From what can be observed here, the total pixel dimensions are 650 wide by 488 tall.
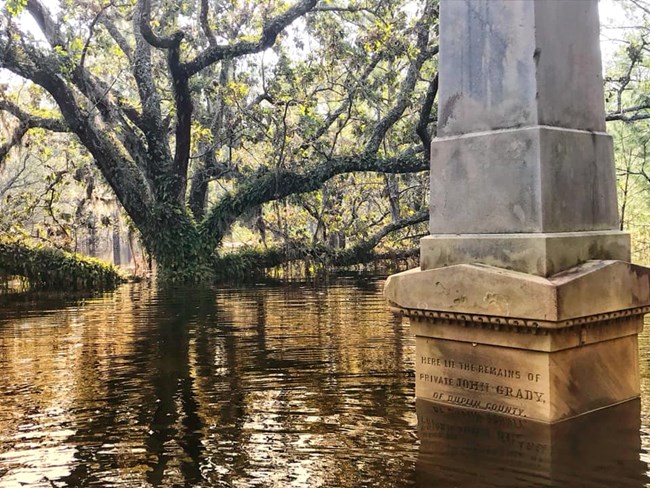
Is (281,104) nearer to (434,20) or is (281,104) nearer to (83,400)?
(434,20)

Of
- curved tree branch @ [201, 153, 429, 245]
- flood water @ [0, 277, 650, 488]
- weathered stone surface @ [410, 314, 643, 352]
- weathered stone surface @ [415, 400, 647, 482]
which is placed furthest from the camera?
curved tree branch @ [201, 153, 429, 245]

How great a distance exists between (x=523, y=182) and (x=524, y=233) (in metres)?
0.29

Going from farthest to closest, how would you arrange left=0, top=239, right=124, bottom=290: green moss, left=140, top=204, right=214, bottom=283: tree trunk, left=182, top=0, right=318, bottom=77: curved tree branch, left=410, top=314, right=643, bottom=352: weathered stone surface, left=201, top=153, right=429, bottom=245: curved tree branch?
left=140, top=204, right=214, bottom=283: tree trunk < left=201, top=153, right=429, bottom=245: curved tree branch < left=0, top=239, right=124, bottom=290: green moss < left=182, top=0, right=318, bottom=77: curved tree branch < left=410, top=314, right=643, bottom=352: weathered stone surface

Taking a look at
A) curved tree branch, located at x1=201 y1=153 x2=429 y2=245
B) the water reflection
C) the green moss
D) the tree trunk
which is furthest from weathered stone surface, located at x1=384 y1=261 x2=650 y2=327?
the tree trunk

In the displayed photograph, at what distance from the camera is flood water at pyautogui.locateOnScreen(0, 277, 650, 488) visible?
3988 millimetres

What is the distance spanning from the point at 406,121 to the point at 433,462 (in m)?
21.1

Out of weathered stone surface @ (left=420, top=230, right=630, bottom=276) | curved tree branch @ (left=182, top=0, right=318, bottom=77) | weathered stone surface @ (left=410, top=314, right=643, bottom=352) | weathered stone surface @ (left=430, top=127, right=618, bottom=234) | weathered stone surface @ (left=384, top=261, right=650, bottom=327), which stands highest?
curved tree branch @ (left=182, top=0, right=318, bottom=77)

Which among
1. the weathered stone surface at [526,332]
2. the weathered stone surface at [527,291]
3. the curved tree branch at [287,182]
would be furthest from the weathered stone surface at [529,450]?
the curved tree branch at [287,182]

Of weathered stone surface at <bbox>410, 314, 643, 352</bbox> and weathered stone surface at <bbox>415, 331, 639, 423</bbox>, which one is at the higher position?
weathered stone surface at <bbox>410, 314, 643, 352</bbox>

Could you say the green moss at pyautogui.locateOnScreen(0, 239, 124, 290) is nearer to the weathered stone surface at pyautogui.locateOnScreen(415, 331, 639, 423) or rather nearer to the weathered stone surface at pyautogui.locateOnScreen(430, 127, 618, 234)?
the weathered stone surface at pyautogui.locateOnScreen(415, 331, 639, 423)

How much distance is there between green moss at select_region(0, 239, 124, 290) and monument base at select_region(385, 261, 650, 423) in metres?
16.0

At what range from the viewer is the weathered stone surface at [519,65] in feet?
14.9

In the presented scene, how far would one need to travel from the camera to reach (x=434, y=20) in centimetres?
1842

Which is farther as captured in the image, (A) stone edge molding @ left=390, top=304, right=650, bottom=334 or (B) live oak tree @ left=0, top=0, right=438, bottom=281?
(B) live oak tree @ left=0, top=0, right=438, bottom=281
